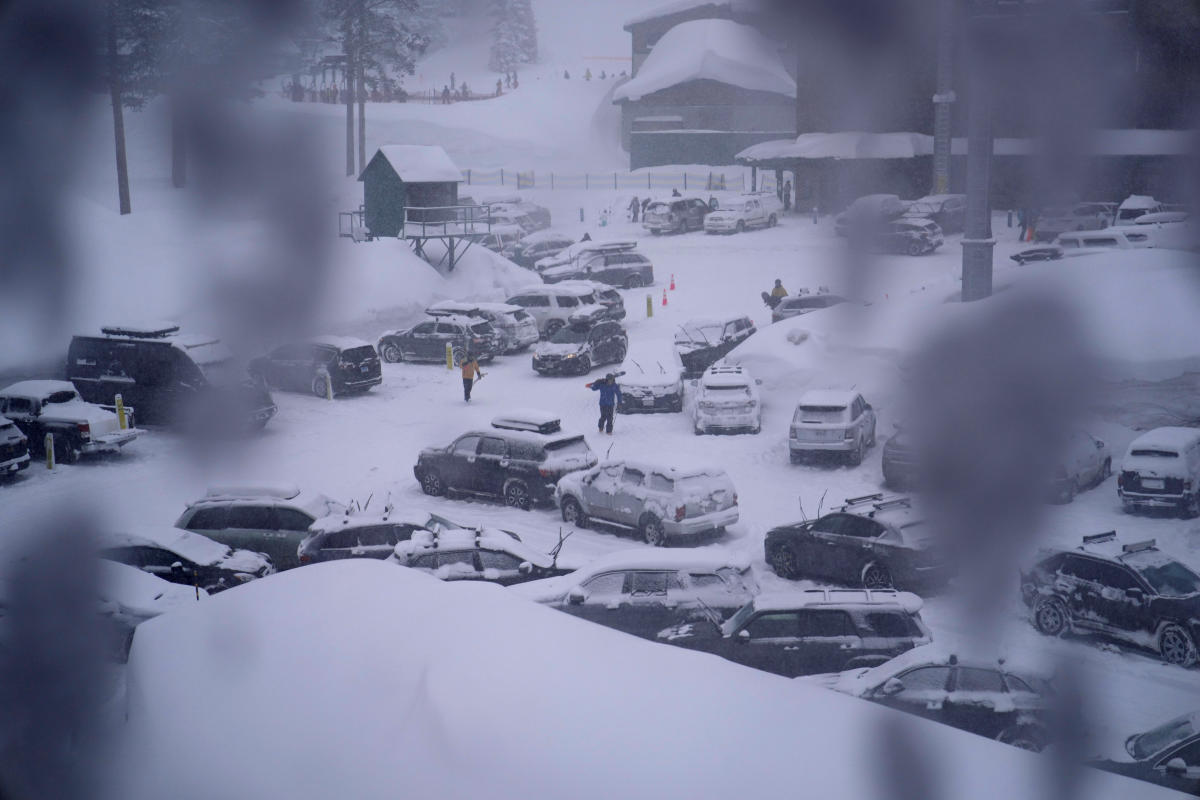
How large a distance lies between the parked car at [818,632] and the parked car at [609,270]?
4.00 metres

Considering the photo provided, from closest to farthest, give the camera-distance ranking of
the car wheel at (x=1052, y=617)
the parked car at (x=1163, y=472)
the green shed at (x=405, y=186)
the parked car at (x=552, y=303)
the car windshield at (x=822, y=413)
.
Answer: the parked car at (x=1163, y=472)
the car wheel at (x=1052, y=617)
the car windshield at (x=822, y=413)
the green shed at (x=405, y=186)
the parked car at (x=552, y=303)

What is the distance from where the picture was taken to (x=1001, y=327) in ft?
5.12

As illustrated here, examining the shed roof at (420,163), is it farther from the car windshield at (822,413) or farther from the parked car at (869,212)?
the parked car at (869,212)

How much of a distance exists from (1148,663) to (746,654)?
122 cm

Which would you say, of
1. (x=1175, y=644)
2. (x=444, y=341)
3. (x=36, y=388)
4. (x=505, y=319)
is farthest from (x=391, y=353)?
(x=1175, y=644)

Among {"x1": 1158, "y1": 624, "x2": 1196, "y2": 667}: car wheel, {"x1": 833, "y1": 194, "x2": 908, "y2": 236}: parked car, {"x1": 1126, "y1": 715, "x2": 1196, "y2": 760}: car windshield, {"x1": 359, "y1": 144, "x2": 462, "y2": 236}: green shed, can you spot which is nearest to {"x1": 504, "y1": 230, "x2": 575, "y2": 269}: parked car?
{"x1": 359, "y1": 144, "x2": 462, "y2": 236}: green shed

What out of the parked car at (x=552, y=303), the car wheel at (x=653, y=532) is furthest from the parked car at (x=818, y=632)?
the parked car at (x=552, y=303)

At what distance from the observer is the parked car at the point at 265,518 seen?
3.80m

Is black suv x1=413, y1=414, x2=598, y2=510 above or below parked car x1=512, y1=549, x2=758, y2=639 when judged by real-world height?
above

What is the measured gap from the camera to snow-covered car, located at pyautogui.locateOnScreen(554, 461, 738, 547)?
4.46m

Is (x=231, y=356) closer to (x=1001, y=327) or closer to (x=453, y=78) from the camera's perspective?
(x=453, y=78)

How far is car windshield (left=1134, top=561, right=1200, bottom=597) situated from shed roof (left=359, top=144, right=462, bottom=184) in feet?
8.83

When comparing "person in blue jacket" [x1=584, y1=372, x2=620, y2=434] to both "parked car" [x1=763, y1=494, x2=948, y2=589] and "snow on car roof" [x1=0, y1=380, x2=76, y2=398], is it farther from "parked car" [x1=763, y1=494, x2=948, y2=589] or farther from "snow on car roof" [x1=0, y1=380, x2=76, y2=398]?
"snow on car roof" [x1=0, y1=380, x2=76, y2=398]

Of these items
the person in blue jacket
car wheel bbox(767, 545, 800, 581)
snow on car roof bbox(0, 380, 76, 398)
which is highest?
snow on car roof bbox(0, 380, 76, 398)
